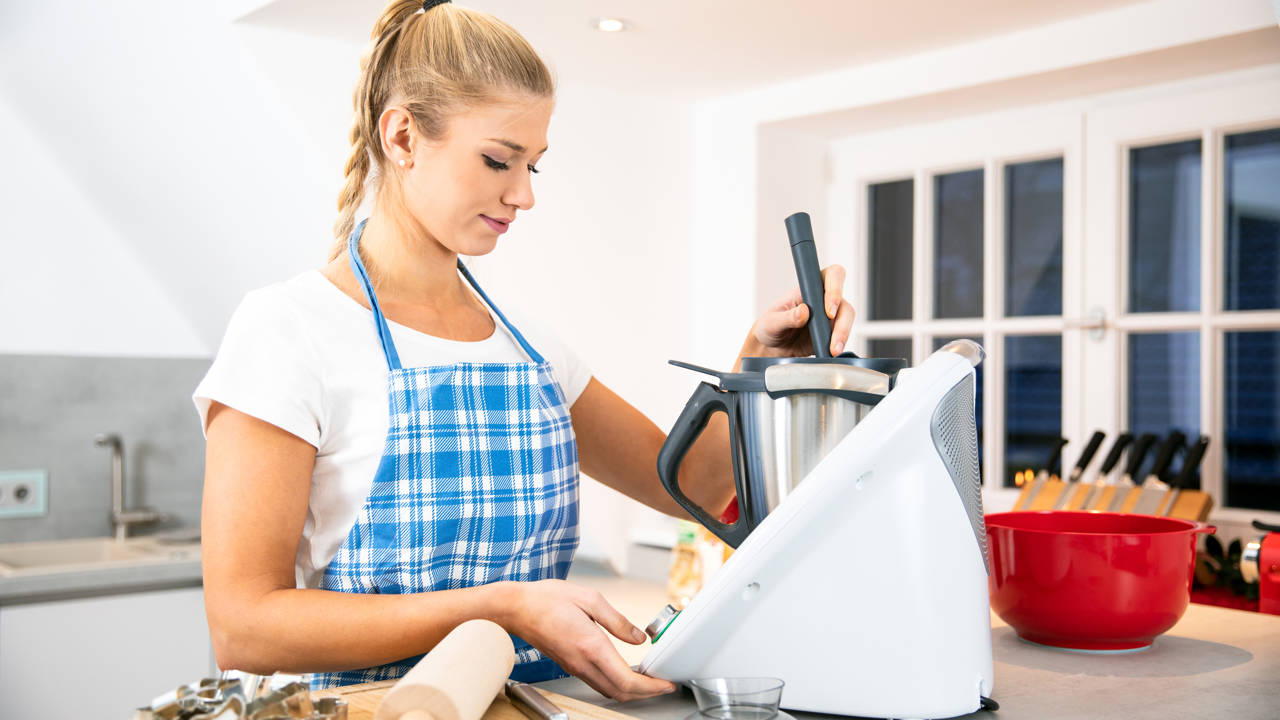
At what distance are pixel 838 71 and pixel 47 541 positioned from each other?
2.23 metres

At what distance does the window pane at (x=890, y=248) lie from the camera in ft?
8.29

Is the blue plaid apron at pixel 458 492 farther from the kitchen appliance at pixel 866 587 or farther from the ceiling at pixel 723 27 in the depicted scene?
the ceiling at pixel 723 27

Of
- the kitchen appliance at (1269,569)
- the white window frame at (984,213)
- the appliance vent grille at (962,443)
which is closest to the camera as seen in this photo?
the appliance vent grille at (962,443)

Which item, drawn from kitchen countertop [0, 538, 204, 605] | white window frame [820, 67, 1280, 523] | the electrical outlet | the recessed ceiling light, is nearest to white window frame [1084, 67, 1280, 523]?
white window frame [820, 67, 1280, 523]

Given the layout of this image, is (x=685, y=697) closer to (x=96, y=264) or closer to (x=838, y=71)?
(x=838, y=71)

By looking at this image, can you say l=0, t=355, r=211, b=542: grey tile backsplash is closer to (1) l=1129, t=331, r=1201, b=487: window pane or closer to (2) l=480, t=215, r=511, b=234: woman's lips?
(2) l=480, t=215, r=511, b=234: woman's lips

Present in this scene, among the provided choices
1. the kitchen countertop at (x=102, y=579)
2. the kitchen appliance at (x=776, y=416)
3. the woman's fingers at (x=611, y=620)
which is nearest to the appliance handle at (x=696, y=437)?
the kitchen appliance at (x=776, y=416)

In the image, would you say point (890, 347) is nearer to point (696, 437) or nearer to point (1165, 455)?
point (1165, 455)

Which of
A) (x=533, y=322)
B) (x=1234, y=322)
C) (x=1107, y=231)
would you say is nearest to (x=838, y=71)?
(x=1107, y=231)

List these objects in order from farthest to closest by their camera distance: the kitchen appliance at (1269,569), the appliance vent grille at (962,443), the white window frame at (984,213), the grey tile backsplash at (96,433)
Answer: the grey tile backsplash at (96,433) → the white window frame at (984,213) → the kitchen appliance at (1269,569) → the appliance vent grille at (962,443)

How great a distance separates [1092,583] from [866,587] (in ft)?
1.09

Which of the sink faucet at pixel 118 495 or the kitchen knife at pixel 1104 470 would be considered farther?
the sink faucet at pixel 118 495

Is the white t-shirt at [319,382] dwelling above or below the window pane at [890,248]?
below

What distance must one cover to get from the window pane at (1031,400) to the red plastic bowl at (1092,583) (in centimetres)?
135
